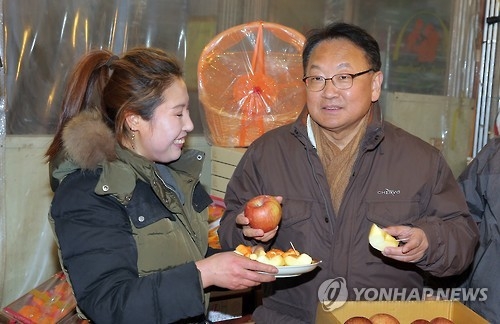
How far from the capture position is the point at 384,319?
1.89 m

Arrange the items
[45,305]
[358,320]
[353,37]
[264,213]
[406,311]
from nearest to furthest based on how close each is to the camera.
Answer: [358,320] → [406,311] → [264,213] → [353,37] → [45,305]

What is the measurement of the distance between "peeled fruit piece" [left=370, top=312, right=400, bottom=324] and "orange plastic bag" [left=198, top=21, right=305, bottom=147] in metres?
1.85

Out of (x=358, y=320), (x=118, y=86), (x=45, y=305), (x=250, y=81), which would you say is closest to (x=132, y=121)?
(x=118, y=86)

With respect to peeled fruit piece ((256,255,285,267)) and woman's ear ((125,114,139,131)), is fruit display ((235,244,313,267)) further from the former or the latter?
woman's ear ((125,114,139,131))

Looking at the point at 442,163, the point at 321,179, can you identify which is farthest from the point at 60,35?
the point at 442,163

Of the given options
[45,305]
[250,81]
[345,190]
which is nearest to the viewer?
[345,190]

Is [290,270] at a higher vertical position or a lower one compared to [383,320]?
higher

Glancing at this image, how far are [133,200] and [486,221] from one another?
53.9 inches

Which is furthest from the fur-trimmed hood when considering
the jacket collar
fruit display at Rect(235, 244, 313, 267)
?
fruit display at Rect(235, 244, 313, 267)

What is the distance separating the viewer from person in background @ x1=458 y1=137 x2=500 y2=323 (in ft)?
7.56

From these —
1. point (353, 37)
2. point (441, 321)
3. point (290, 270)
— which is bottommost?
point (441, 321)

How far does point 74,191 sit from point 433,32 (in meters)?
4.10

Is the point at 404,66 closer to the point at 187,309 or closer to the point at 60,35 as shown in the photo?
the point at 60,35

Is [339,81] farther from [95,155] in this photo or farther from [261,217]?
[95,155]
